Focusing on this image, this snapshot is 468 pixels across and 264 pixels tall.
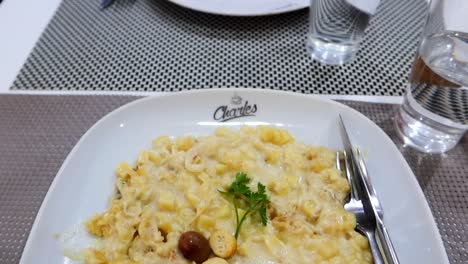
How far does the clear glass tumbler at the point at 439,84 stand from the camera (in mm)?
995

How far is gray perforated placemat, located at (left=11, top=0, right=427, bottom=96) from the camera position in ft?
4.13

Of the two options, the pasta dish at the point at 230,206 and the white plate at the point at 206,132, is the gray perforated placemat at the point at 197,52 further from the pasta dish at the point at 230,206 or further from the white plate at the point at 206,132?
the pasta dish at the point at 230,206

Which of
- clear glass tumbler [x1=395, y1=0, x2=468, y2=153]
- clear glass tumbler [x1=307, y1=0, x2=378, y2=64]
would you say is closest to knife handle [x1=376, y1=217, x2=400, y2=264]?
clear glass tumbler [x1=395, y1=0, x2=468, y2=153]

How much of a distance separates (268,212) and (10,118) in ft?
2.52

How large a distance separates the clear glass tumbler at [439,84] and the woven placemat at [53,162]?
0.05 m

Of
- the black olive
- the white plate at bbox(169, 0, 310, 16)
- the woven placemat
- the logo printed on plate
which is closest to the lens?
the black olive

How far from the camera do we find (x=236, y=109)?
107 centimetres

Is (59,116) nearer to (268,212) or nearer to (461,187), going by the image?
(268,212)

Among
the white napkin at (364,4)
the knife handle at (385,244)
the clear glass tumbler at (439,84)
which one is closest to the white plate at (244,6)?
the white napkin at (364,4)

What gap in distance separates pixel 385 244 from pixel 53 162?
79cm

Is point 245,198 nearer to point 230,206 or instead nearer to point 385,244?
point 230,206

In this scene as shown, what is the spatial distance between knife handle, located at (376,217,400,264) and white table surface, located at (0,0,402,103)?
1.53ft

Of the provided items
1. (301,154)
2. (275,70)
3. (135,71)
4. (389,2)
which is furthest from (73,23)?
(389,2)

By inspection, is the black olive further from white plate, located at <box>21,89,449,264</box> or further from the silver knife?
the silver knife
